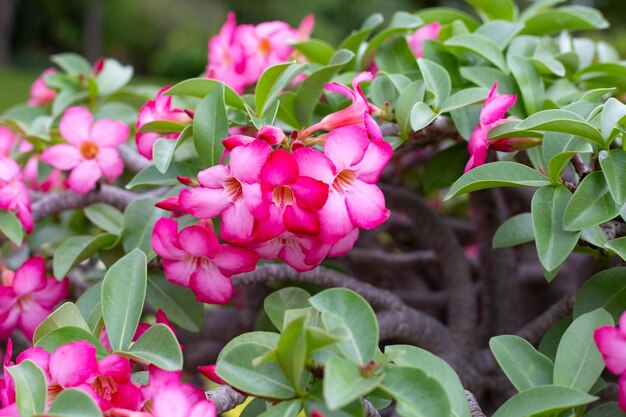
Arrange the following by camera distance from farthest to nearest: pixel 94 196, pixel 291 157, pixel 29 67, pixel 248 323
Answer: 1. pixel 29 67
2. pixel 248 323
3. pixel 94 196
4. pixel 291 157

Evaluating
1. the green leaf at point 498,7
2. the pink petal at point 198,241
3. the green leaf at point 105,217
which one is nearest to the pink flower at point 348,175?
the pink petal at point 198,241

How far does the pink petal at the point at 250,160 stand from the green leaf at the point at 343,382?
182 mm

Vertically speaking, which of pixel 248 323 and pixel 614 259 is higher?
pixel 614 259

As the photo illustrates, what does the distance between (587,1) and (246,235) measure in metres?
12.8

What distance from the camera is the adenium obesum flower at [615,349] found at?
497 millimetres

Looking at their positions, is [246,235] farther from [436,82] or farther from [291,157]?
[436,82]

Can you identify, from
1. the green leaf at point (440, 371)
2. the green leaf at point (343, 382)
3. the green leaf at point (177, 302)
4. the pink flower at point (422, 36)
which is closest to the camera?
the green leaf at point (343, 382)

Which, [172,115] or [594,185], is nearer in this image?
[594,185]

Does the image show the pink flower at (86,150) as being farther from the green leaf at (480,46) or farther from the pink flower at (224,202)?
the green leaf at (480,46)

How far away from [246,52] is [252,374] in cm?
60

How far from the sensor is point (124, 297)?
1.99ft

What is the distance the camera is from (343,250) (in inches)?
25.6

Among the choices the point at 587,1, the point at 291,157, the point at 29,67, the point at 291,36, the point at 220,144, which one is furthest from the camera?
the point at 29,67

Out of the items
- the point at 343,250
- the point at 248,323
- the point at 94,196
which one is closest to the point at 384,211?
the point at 343,250
